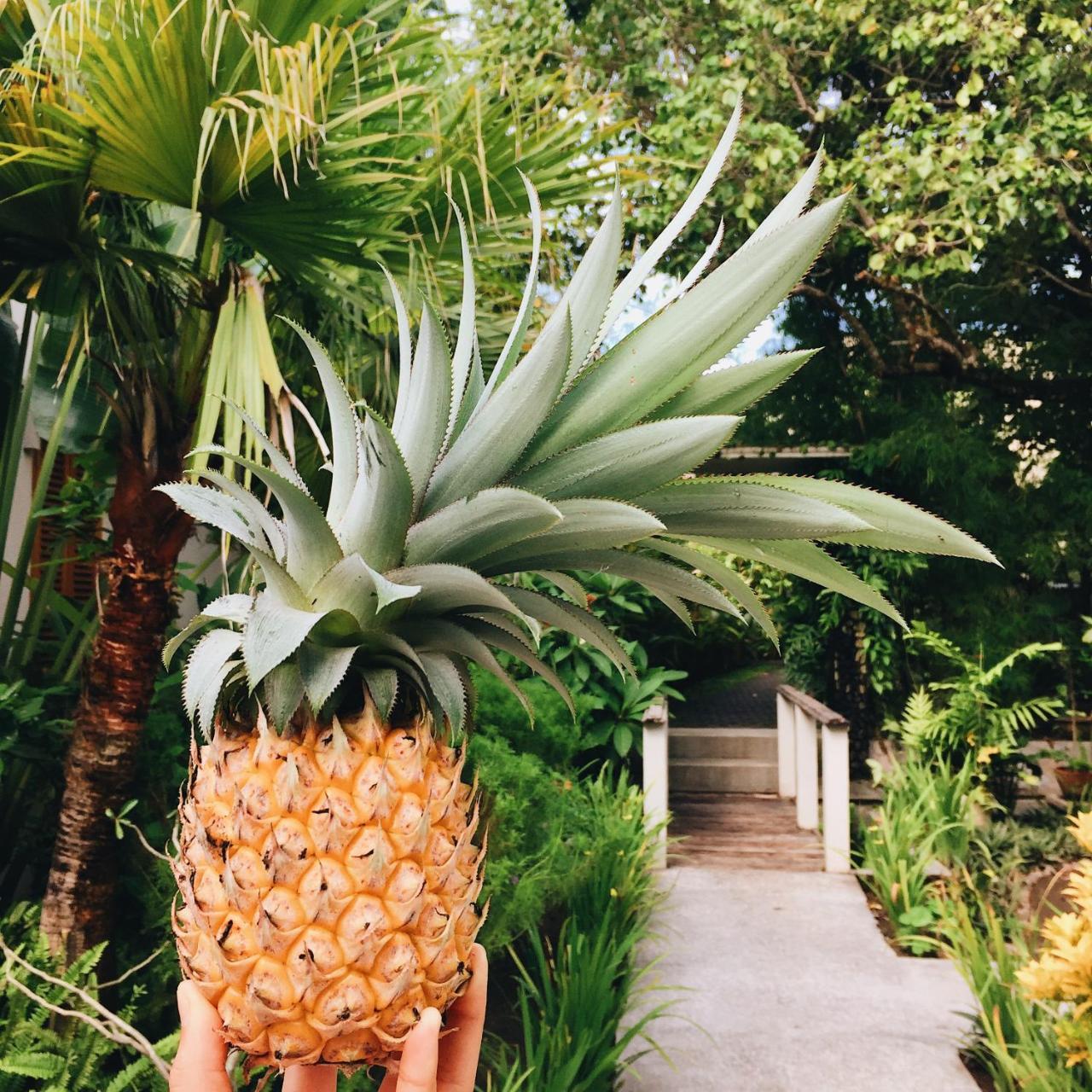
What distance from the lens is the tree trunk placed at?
9.29 ft

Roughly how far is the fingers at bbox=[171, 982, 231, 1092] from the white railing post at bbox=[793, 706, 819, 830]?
274 inches

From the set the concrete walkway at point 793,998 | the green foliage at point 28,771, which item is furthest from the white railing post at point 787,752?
the green foliage at point 28,771

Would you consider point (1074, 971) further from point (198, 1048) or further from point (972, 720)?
point (972, 720)

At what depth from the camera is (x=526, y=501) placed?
109 cm

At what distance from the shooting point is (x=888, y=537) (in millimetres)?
1210

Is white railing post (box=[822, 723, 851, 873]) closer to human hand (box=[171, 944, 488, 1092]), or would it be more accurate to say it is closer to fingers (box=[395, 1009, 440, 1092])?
human hand (box=[171, 944, 488, 1092])

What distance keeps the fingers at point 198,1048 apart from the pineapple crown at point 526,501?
388 millimetres

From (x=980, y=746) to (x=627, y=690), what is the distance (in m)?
2.98

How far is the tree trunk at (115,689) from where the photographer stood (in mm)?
2832

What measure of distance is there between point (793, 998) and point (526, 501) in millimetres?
4865

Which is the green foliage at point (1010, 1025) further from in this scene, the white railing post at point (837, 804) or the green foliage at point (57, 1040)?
the green foliage at point (57, 1040)

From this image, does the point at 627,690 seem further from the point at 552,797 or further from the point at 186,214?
the point at 186,214

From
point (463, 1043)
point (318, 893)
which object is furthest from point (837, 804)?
point (318, 893)

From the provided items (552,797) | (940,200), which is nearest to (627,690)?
(552,797)
